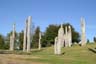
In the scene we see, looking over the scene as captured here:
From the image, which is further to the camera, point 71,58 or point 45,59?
point 71,58

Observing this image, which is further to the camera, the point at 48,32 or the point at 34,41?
the point at 48,32

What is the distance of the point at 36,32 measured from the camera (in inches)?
3639

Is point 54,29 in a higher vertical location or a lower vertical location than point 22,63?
higher

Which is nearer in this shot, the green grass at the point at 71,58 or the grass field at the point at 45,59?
the grass field at the point at 45,59

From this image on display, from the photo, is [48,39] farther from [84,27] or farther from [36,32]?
[84,27]

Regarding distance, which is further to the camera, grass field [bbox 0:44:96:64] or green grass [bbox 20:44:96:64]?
green grass [bbox 20:44:96:64]

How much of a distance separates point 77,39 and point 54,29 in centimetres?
1012

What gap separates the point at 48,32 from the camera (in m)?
92.9

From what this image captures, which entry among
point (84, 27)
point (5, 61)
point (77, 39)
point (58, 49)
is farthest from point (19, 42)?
point (5, 61)

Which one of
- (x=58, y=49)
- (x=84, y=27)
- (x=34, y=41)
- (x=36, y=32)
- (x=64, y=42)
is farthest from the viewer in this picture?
(x=36, y=32)

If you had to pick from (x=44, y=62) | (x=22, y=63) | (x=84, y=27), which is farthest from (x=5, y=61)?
(x=84, y=27)

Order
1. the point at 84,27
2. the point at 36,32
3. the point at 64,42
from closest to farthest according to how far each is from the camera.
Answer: the point at 84,27 → the point at 64,42 → the point at 36,32

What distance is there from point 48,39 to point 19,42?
1015 cm

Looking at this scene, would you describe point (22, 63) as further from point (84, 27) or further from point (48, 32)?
point (48, 32)
